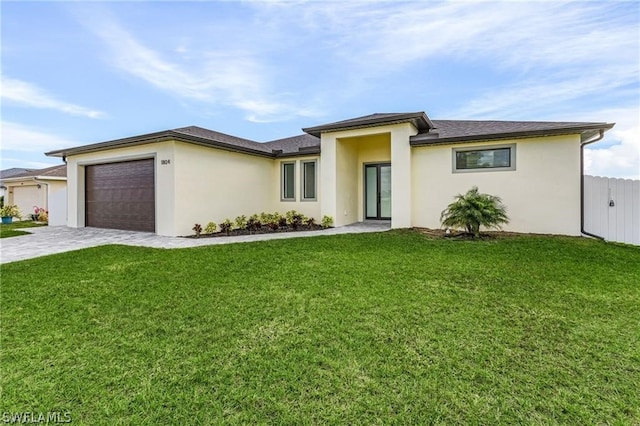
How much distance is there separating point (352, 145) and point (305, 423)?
11.7m

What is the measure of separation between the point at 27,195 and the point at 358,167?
76.0 ft

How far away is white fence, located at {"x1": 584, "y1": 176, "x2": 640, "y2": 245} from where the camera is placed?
27.0 feet

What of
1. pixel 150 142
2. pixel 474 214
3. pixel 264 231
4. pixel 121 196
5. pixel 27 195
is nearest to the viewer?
pixel 474 214

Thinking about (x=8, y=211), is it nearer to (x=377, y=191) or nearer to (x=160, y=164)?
(x=160, y=164)

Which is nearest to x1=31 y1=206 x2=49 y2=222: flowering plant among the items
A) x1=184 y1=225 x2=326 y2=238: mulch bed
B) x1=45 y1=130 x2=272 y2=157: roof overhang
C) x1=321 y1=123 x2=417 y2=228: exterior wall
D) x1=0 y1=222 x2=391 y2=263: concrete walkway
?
x1=45 y1=130 x2=272 y2=157: roof overhang

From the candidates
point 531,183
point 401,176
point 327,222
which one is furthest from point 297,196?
point 531,183

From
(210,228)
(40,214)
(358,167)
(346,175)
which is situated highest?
(358,167)

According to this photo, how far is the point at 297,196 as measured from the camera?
13.3 m

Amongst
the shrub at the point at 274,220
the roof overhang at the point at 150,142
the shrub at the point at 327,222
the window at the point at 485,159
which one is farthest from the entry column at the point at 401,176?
the roof overhang at the point at 150,142

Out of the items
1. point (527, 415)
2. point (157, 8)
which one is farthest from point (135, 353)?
point (157, 8)

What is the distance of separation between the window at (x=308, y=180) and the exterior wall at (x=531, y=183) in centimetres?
453

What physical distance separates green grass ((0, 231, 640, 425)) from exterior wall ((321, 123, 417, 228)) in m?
5.37

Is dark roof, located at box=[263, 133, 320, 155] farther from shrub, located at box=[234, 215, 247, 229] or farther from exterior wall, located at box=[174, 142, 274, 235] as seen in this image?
shrub, located at box=[234, 215, 247, 229]

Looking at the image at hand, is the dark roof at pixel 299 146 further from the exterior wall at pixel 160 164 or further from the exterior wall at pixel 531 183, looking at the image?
the exterior wall at pixel 160 164
